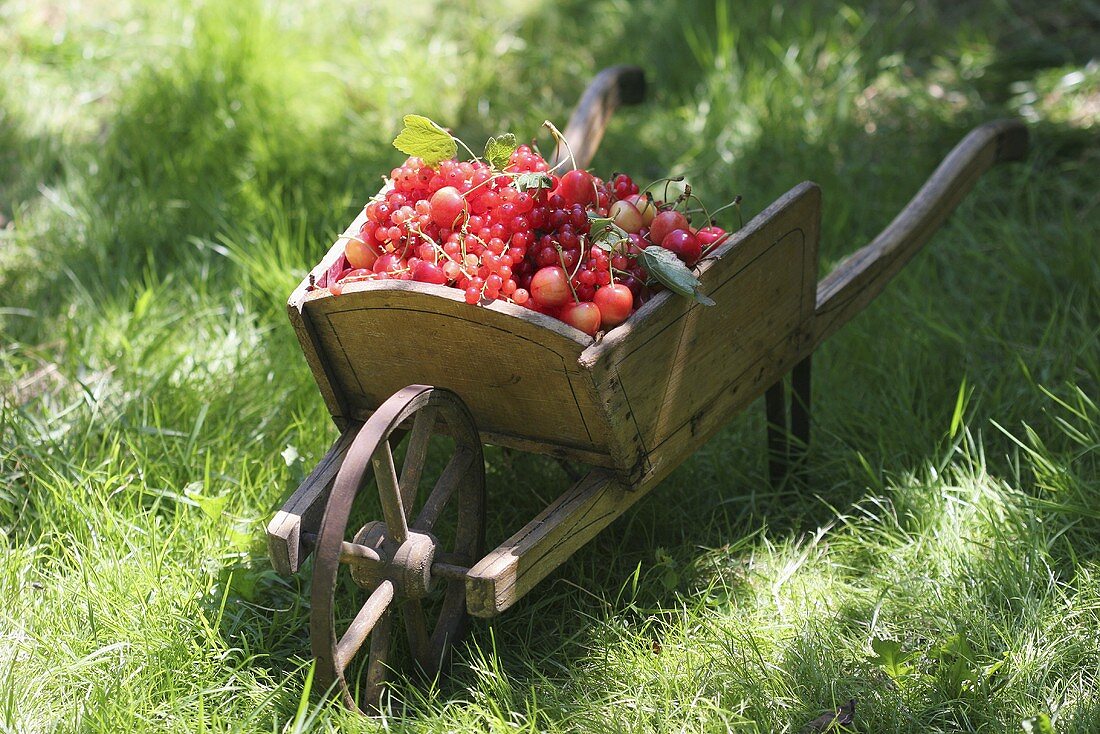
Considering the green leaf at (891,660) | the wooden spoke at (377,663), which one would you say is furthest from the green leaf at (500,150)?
the green leaf at (891,660)

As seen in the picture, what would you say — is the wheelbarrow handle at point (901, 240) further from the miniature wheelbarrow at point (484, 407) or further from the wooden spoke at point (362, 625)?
the wooden spoke at point (362, 625)

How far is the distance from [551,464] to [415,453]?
0.71 metres

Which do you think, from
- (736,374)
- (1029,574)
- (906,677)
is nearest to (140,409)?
(736,374)

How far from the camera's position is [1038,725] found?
2.13 m

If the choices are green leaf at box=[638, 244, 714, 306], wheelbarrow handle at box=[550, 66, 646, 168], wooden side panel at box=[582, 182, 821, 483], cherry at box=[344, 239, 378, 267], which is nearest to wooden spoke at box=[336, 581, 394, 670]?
wooden side panel at box=[582, 182, 821, 483]

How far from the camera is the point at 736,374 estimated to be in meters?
2.42

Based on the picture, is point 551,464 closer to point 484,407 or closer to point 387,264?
point 484,407

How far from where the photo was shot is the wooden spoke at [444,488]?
2.21 meters

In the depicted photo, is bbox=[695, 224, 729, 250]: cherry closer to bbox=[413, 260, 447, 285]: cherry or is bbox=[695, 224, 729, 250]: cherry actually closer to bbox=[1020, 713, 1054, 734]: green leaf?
bbox=[413, 260, 447, 285]: cherry

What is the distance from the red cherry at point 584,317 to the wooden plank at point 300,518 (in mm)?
593

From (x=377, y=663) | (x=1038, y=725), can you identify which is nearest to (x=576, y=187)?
(x=377, y=663)

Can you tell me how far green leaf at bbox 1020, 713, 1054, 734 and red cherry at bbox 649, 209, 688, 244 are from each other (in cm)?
111

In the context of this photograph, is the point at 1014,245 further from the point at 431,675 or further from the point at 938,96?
the point at 431,675

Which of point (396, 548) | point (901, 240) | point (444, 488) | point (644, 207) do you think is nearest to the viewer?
point (396, 548)
